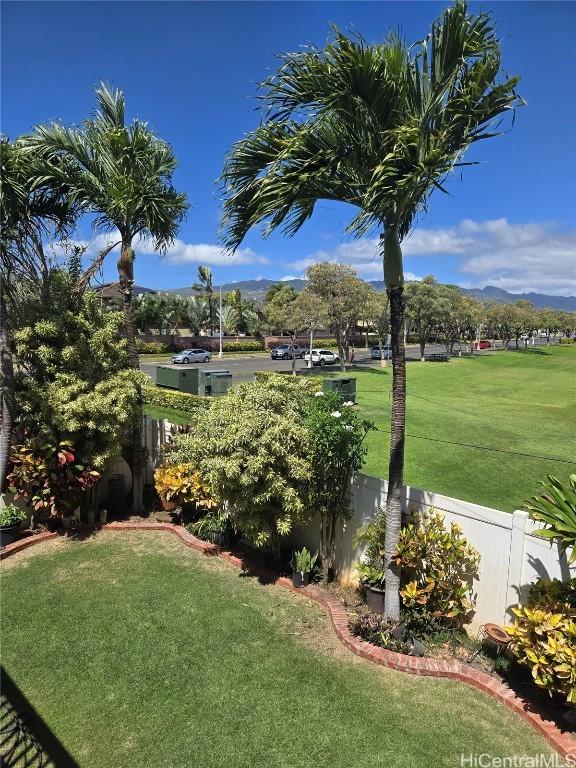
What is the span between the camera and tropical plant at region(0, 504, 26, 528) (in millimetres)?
8370

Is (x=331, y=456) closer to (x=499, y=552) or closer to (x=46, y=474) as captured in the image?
(x=499, y=552)

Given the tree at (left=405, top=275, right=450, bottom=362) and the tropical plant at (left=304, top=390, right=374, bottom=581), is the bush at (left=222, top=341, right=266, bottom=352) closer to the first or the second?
the tree at (left=405, top=275, right=450, bottom=362)

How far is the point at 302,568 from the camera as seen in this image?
6.82m

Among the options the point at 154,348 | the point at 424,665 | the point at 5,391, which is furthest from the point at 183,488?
the point at 154,348

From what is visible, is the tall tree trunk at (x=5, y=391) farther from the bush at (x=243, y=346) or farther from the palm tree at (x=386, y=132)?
the bush at (x=243, y=346)

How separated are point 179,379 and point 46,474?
14741 mm

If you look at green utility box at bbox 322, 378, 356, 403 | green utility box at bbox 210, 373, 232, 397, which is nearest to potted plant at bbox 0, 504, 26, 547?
green utility box at bbox 322, 378, 356, 403

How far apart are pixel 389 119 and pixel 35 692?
6.56 meters

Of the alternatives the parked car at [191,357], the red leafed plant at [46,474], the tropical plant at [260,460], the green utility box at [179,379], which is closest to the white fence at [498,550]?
the tropical plant at [260,460]

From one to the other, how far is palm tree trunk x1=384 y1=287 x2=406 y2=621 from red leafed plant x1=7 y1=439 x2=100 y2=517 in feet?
17.6

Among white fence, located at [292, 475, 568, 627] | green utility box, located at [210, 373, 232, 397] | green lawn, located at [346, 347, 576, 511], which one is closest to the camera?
white fence, located at [292, 475, 568, 627]

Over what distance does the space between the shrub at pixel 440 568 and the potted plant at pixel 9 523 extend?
6.48 m

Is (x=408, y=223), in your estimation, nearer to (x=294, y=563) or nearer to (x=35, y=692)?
(x=294, y=563)

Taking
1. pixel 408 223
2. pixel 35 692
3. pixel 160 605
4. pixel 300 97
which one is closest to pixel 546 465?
pixel 408 223
